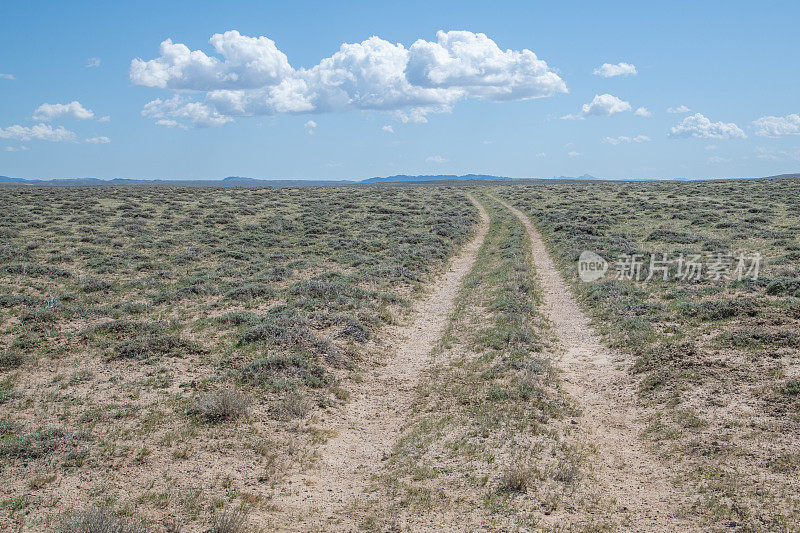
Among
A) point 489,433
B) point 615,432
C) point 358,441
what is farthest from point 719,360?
point 358,441

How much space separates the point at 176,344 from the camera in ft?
42.7

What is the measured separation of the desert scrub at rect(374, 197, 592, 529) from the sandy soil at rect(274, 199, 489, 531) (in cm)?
40

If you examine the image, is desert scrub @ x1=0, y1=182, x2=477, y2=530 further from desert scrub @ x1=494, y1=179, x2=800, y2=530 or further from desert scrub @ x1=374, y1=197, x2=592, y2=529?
desert scrub @ x1=494, y1=179, x2=800, y2=530

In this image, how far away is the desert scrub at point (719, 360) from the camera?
7.11m

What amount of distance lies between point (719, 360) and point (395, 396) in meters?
7.62

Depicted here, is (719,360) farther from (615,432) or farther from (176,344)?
(176,344)

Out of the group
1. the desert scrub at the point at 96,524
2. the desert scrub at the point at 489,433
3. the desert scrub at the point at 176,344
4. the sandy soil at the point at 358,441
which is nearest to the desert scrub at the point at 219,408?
the desert scrub at the point at 176,344

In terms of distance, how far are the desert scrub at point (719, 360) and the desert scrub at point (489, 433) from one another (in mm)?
1957

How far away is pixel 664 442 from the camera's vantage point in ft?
28.3

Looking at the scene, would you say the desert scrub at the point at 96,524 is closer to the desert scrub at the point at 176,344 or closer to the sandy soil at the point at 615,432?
Answer: the desert scrub at the point at 176,344

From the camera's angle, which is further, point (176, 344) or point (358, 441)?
Result: point (176, 344)

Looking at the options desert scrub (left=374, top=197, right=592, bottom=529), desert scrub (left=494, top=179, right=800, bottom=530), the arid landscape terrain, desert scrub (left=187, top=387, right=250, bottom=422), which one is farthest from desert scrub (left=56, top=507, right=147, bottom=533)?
desert scrub (left=494, top=179, right=800, bottom=530)

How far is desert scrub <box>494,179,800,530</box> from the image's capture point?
7.11m

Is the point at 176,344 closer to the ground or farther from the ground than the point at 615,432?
farther from the ground
